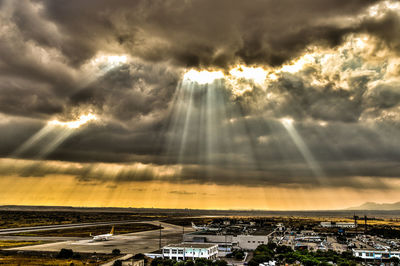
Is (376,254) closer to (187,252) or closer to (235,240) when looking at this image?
(235,240)

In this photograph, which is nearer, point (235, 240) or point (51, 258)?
point (51, 258)

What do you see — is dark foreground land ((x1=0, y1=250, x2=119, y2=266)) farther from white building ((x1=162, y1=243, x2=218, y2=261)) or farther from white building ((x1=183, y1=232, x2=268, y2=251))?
white building ((x1=183, y1=232, x2=268, y2=251))

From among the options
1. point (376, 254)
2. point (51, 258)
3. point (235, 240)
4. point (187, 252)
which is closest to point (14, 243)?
point (51, 258)

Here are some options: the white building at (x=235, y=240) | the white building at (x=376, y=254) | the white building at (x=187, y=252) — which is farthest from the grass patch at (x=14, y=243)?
the white building at (x=376, y=254)

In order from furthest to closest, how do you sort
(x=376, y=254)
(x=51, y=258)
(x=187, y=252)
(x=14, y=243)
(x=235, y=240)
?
(x=235, y=240) → (x=14, y=243) → (x=376, y=254) → (x=187, y=252) → (x=51, y=258)

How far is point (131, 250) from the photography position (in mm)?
93562

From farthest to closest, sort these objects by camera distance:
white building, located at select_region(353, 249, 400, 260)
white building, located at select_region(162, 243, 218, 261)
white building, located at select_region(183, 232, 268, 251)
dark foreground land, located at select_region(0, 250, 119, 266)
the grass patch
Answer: white building, located at select_region(183, 232, 268, 251) → the grass patch → white building, located at select_region(353, 249, 400, 260) → white building, located at select_region(162, 243, 218, 261) → dark foreground land, located at select_region(0, 250, 119, 266)

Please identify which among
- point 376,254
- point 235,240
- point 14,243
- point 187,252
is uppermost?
point 235,240

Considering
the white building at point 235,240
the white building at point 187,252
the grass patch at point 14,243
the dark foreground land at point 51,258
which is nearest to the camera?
the dark foreground land at point 51,258

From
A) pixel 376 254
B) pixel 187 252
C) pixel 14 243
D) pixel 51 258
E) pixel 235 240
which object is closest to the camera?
pixel 51 258

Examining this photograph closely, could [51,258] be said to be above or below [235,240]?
below

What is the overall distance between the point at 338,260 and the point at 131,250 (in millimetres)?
53115

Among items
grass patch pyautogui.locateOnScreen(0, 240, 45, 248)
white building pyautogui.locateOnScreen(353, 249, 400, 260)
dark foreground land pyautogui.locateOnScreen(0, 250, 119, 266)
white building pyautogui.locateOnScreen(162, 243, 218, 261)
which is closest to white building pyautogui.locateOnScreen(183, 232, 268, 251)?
white building pyautogui.locateOnScreen(162, 243, 218, 261)

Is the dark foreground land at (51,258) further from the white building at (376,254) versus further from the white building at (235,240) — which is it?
the white building at (376,254)
